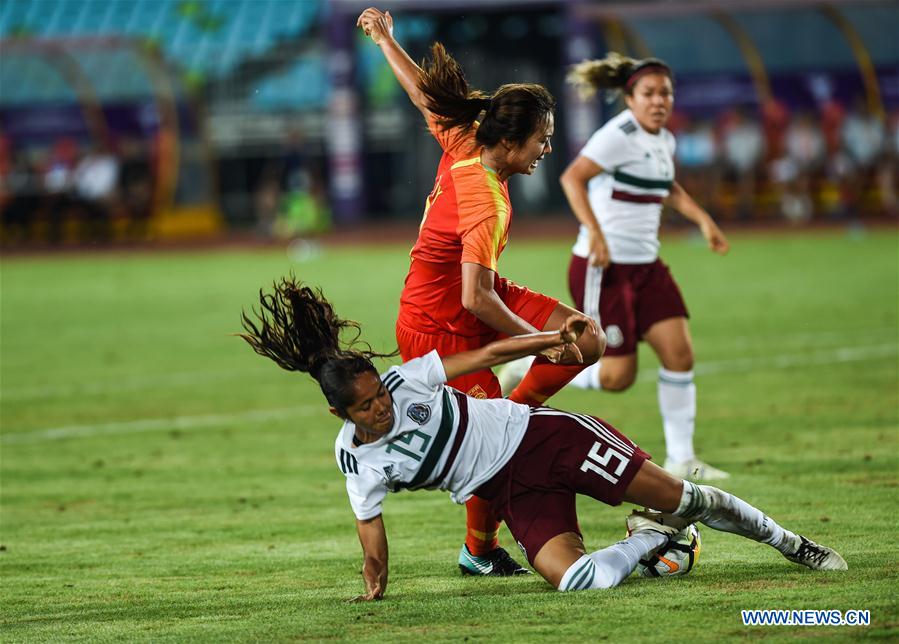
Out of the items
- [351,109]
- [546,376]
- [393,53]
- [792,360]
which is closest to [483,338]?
[546,376]

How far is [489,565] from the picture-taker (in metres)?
6.39

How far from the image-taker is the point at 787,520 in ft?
23.4

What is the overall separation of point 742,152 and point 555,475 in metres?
27.8

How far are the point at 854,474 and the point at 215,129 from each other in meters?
34.7

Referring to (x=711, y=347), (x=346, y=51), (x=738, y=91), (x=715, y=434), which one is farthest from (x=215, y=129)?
(x=715, y=434)

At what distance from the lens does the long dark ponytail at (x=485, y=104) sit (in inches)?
242

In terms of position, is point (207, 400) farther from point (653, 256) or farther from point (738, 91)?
point (738, 91)

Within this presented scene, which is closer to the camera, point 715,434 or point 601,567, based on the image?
point 601,567

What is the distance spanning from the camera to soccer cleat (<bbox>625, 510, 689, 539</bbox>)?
6023 millimetres

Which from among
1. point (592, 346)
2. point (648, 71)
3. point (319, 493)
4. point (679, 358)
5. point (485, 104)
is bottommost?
point (319, 493)

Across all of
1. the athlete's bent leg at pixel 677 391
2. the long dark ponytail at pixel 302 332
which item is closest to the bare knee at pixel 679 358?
the athlete's bent leg at pixel 677 391

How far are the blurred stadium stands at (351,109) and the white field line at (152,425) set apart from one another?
2241 centimetres

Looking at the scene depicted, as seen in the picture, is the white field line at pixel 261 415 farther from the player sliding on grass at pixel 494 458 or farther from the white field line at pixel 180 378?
the player sliding on grass at pixel 494 458

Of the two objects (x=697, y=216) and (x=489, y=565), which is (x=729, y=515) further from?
(x=697, y=216)
